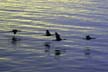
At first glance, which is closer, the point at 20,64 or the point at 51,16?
the point at 20,64

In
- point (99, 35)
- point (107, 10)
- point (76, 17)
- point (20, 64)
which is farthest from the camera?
point (107, 10)

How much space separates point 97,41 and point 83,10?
2556cm

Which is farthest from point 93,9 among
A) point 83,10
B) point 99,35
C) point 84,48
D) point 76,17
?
point 84,48

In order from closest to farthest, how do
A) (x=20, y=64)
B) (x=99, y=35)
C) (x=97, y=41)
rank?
1. (x=20, y=64)
2. (x=97, y=41)
3. (x=99, y=35)

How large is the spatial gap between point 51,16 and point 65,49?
69.5 ft

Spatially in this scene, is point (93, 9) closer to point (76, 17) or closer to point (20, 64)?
point (76, 17)

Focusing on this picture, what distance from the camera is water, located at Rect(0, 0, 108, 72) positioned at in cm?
2760

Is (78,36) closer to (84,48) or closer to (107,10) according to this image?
(84,48)

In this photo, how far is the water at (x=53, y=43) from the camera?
27.6 m

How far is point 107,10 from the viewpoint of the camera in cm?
6131

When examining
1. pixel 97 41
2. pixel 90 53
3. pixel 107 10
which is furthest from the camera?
pixel 107 10

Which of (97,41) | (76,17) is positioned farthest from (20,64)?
(76,17)

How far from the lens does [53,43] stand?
113 ft

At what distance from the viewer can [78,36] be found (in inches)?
1521
